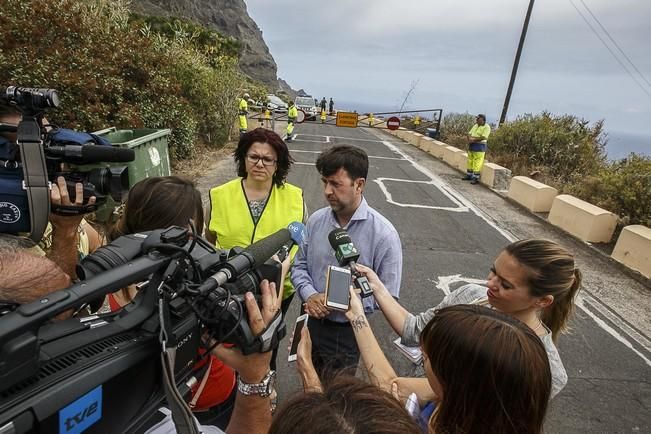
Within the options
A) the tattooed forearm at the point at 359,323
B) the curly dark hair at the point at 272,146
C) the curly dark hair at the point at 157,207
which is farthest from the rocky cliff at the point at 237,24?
the tattooed forearm at the point at 359,323

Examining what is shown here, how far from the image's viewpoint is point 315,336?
2.51 m

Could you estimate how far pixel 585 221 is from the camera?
22.9ft

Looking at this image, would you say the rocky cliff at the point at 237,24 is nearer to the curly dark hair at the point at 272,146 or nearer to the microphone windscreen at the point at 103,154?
the curly dark hair at the point at 272,146

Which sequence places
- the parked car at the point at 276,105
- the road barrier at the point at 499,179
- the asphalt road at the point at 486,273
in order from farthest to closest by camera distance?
the parked car at the point at 276,105
the road barrier at the point at 499,179
the asphalt road at the point at 486,273

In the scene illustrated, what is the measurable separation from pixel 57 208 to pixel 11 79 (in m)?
5.49

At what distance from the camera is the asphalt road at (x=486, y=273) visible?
10.2 feet

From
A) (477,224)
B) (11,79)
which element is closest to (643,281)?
(477,224)

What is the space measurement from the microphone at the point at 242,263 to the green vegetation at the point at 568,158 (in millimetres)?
8242

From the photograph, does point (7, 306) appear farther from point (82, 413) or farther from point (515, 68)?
point (515, 68)

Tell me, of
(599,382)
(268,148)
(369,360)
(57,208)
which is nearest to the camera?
(57,208)

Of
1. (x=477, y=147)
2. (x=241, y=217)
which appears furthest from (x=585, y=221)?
(x=241, y=217)

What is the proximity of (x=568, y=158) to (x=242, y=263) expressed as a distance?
45.3ft

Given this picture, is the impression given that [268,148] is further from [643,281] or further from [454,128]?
[454,128]

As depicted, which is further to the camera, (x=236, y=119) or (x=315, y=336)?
(x=236, y=119)
